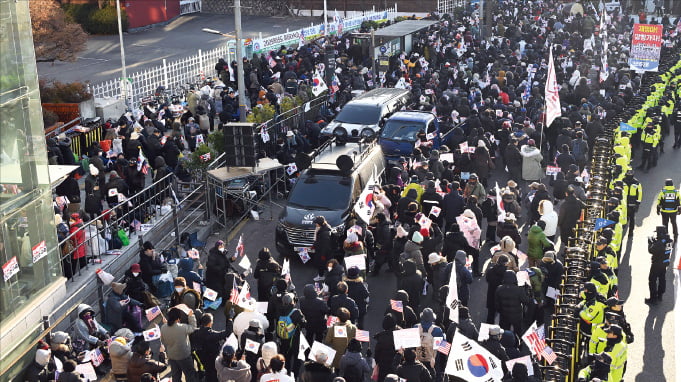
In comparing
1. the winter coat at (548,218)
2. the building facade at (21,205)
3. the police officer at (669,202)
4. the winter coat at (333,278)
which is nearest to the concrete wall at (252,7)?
the police officer at (669,202)

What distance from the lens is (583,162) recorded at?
2236 centimetres

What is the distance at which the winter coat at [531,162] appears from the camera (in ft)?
73.0

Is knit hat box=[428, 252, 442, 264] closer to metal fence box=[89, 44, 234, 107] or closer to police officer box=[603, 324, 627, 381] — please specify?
police officer box=[603, 324, 627, 381]

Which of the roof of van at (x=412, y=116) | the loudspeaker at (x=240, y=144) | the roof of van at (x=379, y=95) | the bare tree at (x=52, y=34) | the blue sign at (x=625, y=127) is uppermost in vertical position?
the bare tree at (x=52, y=34)

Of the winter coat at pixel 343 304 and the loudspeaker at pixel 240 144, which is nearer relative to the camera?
the winter coat at pixel 343 304

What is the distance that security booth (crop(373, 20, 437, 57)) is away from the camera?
35.4 metres

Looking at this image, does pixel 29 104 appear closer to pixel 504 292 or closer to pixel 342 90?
pixel 504 292

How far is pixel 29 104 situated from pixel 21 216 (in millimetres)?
1815

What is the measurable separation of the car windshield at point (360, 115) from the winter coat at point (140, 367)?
1368 cm

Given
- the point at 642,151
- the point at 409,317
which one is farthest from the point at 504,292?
the point at 642,151

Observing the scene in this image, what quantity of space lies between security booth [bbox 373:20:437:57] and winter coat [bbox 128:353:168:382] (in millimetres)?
Answer: 22174

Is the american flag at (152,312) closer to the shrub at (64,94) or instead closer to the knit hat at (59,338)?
the knit hat at (59,338)

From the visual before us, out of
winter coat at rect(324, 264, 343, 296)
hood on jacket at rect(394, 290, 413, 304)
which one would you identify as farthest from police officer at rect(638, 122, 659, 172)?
hood on jacket at rect(394, 290, 413, 304)

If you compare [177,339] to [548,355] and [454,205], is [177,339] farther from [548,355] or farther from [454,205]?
[454,205]
